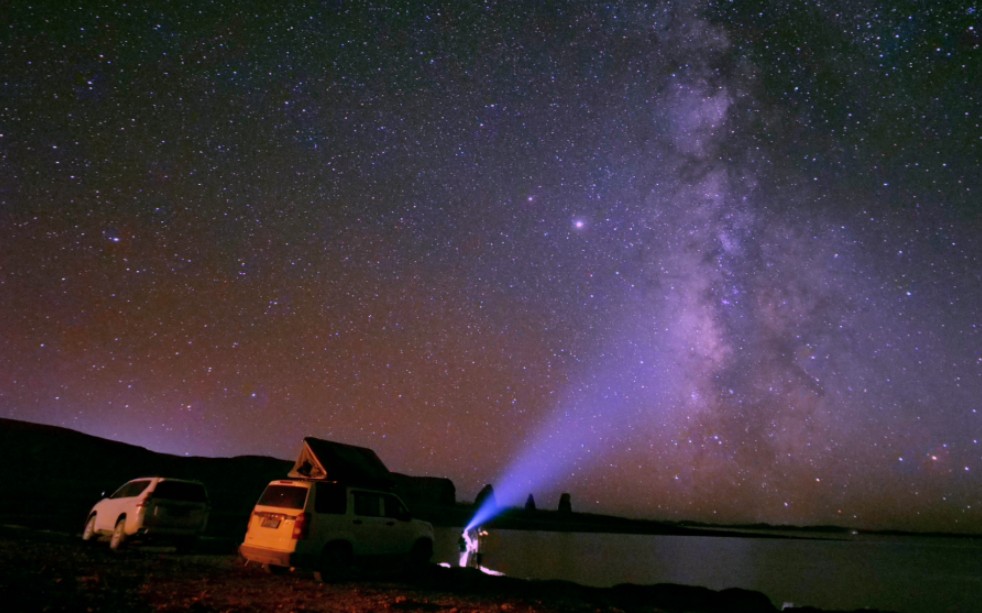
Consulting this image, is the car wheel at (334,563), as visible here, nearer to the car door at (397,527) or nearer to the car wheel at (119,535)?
the car door at (397,527)

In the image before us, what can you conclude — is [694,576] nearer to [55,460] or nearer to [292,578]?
[292,578]

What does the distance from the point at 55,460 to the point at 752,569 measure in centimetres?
6404

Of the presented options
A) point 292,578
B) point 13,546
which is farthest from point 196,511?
point 292,578

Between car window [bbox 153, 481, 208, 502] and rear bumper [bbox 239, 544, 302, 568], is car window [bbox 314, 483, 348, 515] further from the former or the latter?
car window [bbox 153, 481, 208, 502]

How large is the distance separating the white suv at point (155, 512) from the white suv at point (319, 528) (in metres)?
3.88

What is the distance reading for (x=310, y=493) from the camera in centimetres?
1377

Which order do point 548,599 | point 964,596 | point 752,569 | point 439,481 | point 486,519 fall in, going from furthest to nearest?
point 439,481 → point 486,519 → point 752,569 → point 964,596 → point 548,599

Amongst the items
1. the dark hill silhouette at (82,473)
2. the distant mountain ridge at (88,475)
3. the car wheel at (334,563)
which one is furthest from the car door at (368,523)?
the dark hill silhouette at (82,473)

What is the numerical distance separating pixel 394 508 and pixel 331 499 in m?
2.24

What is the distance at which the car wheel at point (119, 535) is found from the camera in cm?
1673

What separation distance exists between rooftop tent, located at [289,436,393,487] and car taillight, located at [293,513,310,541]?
729 centimetres

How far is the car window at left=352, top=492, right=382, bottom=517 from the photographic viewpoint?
48.3 ft

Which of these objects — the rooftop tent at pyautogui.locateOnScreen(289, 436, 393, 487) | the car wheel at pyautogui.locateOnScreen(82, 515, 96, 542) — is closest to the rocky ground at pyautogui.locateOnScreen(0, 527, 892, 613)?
the car wheel at pyautogui.locateOnScreen(82, 515, 96, 542)

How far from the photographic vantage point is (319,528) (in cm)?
1359
